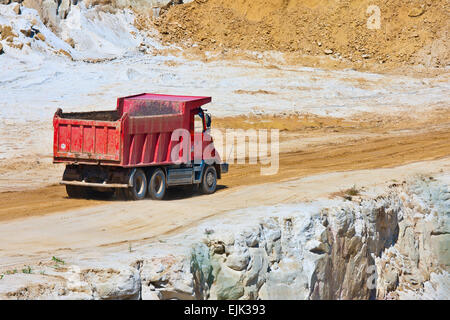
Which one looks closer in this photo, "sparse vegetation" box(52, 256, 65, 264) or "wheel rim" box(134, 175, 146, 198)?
"sparse vegetation" box(52, 256, 65, 264)

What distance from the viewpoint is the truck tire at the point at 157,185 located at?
730 inches

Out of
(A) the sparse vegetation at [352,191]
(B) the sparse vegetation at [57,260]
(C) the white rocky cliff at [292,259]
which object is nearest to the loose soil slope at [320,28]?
(C) the white rocky cliff at [292,259]

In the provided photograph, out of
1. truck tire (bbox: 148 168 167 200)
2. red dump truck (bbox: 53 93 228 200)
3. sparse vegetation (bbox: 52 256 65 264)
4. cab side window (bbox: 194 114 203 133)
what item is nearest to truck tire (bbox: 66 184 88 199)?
red dump truck (bbox: 53 93 228 200)

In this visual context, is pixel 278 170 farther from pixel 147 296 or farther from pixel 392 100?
pixel 392 100

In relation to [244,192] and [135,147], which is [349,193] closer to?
[244,192]

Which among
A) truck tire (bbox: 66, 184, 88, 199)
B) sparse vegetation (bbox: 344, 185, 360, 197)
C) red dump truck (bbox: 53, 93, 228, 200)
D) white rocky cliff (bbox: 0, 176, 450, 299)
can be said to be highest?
red dump truck (bbox: 53, 93, 228, 200)

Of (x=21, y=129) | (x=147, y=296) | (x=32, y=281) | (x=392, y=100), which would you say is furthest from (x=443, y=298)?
(x=392, y=100)

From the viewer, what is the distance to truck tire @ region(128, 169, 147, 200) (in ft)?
59.1

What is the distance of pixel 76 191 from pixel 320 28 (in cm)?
3704

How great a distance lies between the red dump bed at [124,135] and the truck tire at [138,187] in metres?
0.31

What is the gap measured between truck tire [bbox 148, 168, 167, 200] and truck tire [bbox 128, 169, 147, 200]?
172 millimetres

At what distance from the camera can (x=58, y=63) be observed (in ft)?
132

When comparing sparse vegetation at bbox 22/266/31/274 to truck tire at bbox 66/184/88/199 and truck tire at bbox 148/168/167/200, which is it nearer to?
truck tire at bbox 148/168/167/200

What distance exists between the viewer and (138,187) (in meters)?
18.3
